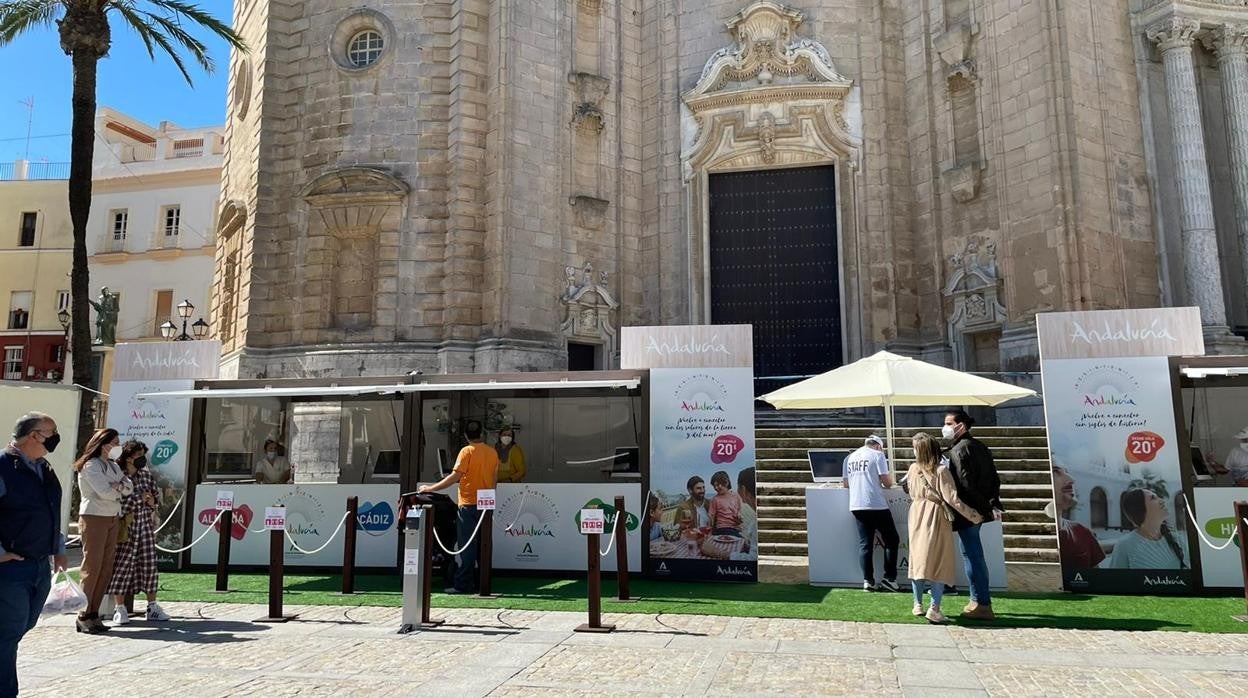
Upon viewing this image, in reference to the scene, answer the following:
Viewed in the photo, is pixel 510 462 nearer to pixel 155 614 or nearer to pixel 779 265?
pixel 155 614

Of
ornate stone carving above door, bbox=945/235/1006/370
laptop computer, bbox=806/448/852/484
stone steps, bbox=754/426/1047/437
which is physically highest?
ornate stone carving above door, bbox=945/235/1006/370

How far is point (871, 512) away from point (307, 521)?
763 cm

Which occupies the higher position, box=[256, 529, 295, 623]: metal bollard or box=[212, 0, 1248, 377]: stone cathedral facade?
box=[212, 0, 1248, 377]: stone cathedral facade

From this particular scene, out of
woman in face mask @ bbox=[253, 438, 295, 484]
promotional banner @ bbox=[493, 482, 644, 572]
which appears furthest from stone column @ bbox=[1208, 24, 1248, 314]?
woman in face mask @ bbox=[253, 438, 295, 484]

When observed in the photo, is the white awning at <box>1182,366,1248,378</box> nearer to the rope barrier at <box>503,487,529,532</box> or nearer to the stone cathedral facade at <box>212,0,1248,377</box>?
the stone cathedral facade at <box>212,0,1248,377</box>

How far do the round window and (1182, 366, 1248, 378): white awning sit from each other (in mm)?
17581

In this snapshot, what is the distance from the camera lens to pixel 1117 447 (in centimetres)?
1041

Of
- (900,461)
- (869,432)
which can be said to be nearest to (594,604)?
(900,461)

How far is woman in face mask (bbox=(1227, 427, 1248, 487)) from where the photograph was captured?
10.3 m

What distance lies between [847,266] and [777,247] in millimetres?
1767

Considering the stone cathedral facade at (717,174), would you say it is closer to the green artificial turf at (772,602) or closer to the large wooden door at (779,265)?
the large wooden door at (779,265)

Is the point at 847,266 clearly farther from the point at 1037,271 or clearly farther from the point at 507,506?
the point at 507,506

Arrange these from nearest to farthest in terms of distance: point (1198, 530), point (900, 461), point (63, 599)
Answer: point (63, 599) → point (1198, 530) → point (900, 461)

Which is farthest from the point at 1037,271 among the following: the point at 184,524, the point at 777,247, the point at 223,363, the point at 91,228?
the point at 91,228
